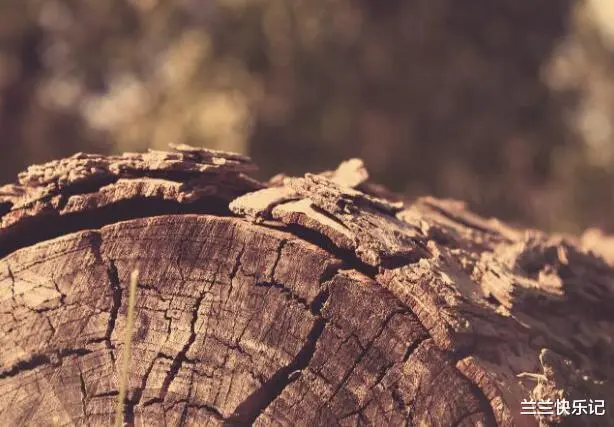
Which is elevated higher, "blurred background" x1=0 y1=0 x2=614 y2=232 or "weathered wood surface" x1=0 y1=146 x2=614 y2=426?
"blurred background" x1=0 y1=0 x2=614 y2=232

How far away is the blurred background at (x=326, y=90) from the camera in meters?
11.7

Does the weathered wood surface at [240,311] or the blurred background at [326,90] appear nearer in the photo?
the weathered wood surface at [240,311]

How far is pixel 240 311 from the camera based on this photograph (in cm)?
265

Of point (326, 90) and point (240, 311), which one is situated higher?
point (326, 90)

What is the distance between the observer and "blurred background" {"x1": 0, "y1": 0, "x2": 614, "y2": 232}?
11.7m

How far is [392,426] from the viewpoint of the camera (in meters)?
2.54

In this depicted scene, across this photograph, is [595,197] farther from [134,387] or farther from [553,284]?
[134,387]

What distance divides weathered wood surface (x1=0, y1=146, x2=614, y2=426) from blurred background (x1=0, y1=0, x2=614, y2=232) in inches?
319

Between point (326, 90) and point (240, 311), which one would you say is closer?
point (240, 311)

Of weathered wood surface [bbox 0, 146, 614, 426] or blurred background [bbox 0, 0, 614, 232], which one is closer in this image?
weathered wood surface [bbox 0, 146, 614, 426]

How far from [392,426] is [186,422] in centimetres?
53

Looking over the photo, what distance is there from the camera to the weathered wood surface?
258cm

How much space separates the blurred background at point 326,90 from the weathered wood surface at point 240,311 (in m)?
8.11

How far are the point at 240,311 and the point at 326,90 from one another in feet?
31.4
